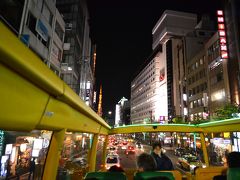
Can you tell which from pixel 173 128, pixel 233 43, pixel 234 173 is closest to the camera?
pixel 234 173

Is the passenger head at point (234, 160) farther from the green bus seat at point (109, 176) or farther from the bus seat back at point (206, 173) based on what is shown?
the green bus seat at point (109, 176)

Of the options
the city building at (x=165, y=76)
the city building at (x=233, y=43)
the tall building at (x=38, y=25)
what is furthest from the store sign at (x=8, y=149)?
the city building at (x=165, y=76)

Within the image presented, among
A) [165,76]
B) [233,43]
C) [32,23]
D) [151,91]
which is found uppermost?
[165,76]

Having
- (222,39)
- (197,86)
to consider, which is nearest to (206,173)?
(222,39)

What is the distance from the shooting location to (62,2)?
4856 centimetres

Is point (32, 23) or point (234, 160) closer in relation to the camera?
point (234, 160)

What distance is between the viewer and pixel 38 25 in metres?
24.7

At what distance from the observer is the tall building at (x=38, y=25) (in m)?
20.2

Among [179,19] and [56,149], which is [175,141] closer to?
[56,149]

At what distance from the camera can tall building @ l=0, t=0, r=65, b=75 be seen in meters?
20.2

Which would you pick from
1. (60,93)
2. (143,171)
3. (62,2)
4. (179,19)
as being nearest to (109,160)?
(143,171)

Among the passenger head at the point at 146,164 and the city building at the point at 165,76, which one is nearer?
the passenger head at the point at 146,164

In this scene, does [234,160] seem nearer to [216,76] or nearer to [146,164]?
[146,164]

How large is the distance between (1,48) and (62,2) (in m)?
51.4
